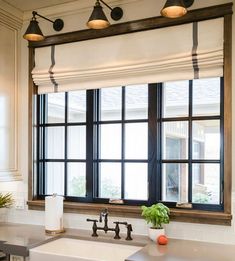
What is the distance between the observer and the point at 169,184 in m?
2.81

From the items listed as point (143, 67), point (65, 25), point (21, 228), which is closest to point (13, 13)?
point (65, 25)

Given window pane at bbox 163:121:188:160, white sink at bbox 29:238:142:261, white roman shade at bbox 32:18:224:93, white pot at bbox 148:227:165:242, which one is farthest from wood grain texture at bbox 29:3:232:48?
white sink at bbox 29:238:142:261

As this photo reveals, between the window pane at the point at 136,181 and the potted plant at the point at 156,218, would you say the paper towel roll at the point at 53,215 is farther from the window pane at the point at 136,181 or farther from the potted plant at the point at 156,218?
the potted plant at the point at 156,218

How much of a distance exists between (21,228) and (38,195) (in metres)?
0.35

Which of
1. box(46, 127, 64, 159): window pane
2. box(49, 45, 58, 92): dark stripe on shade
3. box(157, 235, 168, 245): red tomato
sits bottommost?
box(157, 235, 168, 245): red tomato

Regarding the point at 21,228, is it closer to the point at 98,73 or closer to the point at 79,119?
the point at 79,119

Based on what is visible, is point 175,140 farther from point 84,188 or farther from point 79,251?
point 79,251

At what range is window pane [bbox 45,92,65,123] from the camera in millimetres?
3271

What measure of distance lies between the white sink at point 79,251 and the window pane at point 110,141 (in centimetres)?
75

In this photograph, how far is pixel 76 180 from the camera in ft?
10.4

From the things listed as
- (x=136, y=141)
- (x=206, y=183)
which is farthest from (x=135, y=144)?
(x=206, y=183)

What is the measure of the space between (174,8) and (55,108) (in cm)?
160

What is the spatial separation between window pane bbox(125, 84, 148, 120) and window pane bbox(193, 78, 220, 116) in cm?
41

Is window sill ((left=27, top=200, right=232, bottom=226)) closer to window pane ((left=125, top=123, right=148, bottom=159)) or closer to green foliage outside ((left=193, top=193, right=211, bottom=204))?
green foliage outside ((left=193, top=193, right=211, bottom=204))
